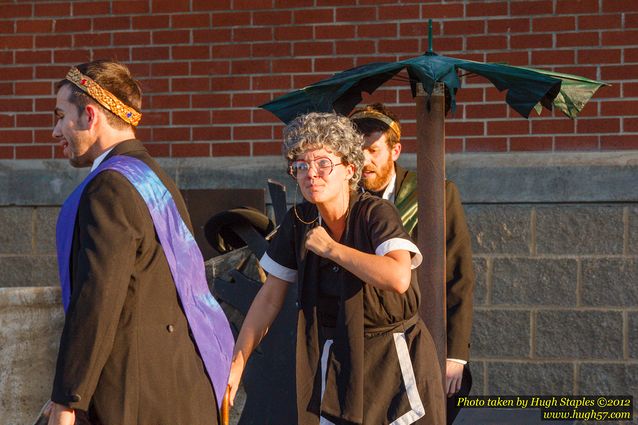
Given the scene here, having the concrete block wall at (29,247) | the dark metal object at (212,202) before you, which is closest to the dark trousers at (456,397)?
the dark metal object at (212,202)

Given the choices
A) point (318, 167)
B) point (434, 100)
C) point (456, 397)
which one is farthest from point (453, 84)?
point (456, 397)

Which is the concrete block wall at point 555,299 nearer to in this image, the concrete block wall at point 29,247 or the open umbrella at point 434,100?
the open umbrella at point 434,100

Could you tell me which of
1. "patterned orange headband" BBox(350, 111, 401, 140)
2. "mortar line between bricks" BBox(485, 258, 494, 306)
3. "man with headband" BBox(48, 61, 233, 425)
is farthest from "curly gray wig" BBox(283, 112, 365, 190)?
"mortar line between bricks" BBox(485, 258, 494, 306)

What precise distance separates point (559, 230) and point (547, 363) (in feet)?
2.71

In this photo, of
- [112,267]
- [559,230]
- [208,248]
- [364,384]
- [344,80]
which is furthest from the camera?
[208,248]

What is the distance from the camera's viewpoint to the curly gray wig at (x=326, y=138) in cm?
413

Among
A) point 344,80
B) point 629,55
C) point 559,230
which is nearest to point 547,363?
point 559,230

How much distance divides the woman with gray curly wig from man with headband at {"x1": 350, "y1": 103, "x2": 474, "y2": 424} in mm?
965

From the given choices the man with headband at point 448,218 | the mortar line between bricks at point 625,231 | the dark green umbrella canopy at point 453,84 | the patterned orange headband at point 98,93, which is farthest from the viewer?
the mortar line between bricks at point 625,231

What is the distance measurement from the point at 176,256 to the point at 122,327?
0.31m

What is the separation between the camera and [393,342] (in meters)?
4.05

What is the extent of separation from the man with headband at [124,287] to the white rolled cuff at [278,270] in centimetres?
43

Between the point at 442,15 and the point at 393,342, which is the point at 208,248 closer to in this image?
the point at 442,15

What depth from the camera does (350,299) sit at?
398cm
